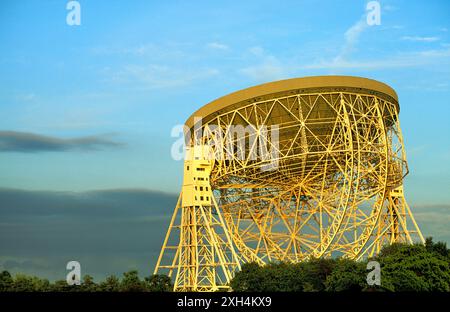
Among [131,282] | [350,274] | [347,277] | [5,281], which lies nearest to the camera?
[347,277]

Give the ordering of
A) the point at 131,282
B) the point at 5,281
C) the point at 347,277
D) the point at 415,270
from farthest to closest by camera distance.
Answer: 1. the point at 5,281
2. the point at 131,282
3. the point at 415,270
4. the point at 347,277

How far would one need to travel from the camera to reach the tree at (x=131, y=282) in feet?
168

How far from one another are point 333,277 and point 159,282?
14.9 meters

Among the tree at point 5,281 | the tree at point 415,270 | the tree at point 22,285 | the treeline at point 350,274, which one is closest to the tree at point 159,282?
the treeline at point 350,274

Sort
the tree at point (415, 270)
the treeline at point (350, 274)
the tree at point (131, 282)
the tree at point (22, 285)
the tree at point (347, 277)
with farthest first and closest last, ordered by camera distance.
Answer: the tree at point (22, 285), the tree at point (131, 282), the tree at point (415, 270), the treeline at point (350, 274), the tree at point (347, 277)

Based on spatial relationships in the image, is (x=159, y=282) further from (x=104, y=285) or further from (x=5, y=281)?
(x=5, y=281)

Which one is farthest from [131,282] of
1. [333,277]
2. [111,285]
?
[333,277]

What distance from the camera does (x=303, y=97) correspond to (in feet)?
164

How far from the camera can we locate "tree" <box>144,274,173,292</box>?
5428 cm

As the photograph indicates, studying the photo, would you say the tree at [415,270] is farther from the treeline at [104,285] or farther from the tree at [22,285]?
the tree at [22,285]

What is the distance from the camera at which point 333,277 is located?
155ft

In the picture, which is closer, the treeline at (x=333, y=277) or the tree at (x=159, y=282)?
the treeline at (x=333, y=277)
